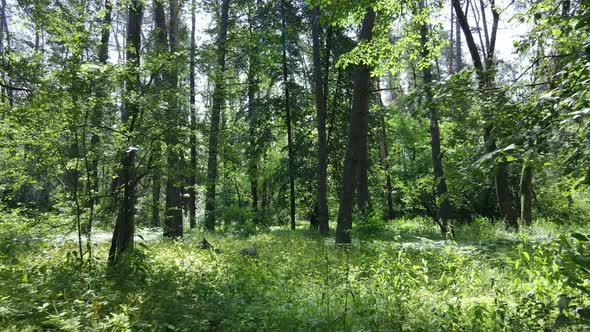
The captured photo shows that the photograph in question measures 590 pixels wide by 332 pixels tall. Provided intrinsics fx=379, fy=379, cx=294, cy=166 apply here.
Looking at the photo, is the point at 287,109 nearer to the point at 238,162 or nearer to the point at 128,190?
the point at 238,162

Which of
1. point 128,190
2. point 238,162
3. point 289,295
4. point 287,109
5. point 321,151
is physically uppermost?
point 287,109

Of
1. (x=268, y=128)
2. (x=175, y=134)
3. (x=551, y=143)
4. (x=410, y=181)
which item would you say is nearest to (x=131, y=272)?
(x=175, y=134)

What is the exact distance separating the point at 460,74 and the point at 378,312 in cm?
269

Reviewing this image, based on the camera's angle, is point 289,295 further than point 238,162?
No

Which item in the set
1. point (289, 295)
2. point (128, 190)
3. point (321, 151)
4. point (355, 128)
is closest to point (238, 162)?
point (128, 190)

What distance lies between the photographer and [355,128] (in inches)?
339

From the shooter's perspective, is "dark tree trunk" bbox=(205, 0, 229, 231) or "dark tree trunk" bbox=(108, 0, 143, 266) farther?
"dark tree trunk" bbox=(205, 0, 229, 231)

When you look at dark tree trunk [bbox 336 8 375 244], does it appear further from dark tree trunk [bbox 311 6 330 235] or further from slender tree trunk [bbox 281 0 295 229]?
slender tree trunk [bbox 281 0 295 229]

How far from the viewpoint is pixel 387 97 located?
39.7 meters

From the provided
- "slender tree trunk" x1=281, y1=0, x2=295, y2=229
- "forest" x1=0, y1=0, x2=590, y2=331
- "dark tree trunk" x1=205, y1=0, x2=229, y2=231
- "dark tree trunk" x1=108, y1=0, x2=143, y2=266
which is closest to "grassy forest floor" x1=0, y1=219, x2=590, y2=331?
"forest" x1=0, y1=0, x2=590, y2=331

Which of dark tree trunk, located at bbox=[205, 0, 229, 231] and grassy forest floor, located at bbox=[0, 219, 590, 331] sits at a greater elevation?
dark tree trunk, located at bbox=[205, 0, 229, 231]

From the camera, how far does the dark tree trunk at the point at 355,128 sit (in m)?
8.56

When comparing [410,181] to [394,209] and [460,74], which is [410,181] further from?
[460,74]

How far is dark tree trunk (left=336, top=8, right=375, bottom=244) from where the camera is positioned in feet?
28.1
